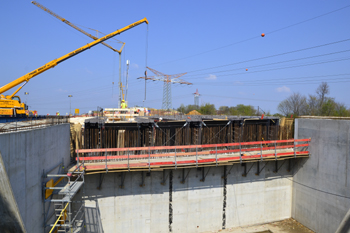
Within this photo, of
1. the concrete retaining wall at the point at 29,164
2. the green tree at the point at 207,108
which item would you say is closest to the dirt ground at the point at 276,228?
the concrete retaining wall at the point at 29,164

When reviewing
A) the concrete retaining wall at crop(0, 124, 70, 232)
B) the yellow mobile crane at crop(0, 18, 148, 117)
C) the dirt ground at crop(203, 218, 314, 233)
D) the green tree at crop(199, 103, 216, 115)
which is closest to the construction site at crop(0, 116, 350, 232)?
the concrete retaining wall at crop(0, 124, 70, 232)

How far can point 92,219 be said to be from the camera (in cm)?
1345

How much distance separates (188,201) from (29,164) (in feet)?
33.1

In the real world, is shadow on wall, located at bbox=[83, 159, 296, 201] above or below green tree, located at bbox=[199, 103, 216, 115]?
below

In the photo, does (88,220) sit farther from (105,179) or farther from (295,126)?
(295,126)

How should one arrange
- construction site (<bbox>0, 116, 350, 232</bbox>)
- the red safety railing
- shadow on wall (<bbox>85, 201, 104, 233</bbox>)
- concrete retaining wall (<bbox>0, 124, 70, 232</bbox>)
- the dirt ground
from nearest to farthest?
1. concrete retaining wall (<bbox>0, 124, 70, 232</bbox>)
2. construction site (<bbox>0, 116, 350, 232</bbox>)
3. the red safety railing
4. shadow on wall (<bbox>85, 201, 104, 233</bbox>)
5. the dirt ground

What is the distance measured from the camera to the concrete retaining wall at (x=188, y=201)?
13844 mm

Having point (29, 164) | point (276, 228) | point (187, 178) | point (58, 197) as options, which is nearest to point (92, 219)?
point (58, 197)

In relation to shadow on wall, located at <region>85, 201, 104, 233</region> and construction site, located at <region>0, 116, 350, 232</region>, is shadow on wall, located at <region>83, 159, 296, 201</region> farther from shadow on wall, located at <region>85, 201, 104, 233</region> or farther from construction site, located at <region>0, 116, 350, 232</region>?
shadow on wall, located at <region>85, 201, 104, 233</region>

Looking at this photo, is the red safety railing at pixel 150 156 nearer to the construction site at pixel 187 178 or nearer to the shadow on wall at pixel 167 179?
the construction site at pixel 187 178

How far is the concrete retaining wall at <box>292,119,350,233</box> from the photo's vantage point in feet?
47.2

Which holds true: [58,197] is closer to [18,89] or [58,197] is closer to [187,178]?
[187,178]

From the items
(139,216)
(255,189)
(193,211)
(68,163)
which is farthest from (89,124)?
(255,189)

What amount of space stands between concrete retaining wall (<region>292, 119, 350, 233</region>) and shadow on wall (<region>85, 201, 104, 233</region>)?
14396 millimetres
